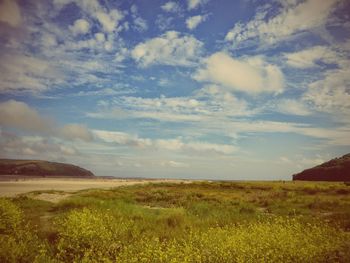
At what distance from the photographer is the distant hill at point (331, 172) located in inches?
3829

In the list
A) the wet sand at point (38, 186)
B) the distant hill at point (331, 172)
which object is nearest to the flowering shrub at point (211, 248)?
the wet sand at point (38, 186)

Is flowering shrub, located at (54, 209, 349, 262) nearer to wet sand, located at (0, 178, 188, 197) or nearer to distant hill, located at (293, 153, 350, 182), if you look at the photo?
wet sand, located at (0, 178, 188, 197)

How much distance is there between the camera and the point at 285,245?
8633mm

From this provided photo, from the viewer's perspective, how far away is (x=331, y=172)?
10194cm

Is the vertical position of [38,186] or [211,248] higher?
[38,186]

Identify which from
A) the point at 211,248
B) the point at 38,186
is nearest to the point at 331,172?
the point at 38,186

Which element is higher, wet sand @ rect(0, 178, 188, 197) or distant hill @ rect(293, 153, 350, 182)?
distant hill @ rect(293, 153, 350, 182)

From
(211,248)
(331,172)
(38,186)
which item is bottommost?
(211,248)

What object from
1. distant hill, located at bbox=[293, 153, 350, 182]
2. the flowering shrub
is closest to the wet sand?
the flowering shrub

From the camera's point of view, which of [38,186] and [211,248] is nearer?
[211,248]

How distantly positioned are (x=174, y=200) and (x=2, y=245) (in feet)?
66.8

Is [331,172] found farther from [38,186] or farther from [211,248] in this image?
[211,248]

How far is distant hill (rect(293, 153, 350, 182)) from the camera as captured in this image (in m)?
97.2

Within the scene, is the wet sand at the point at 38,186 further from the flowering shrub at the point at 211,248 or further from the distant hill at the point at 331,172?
the distant hill at the point at 331,172
